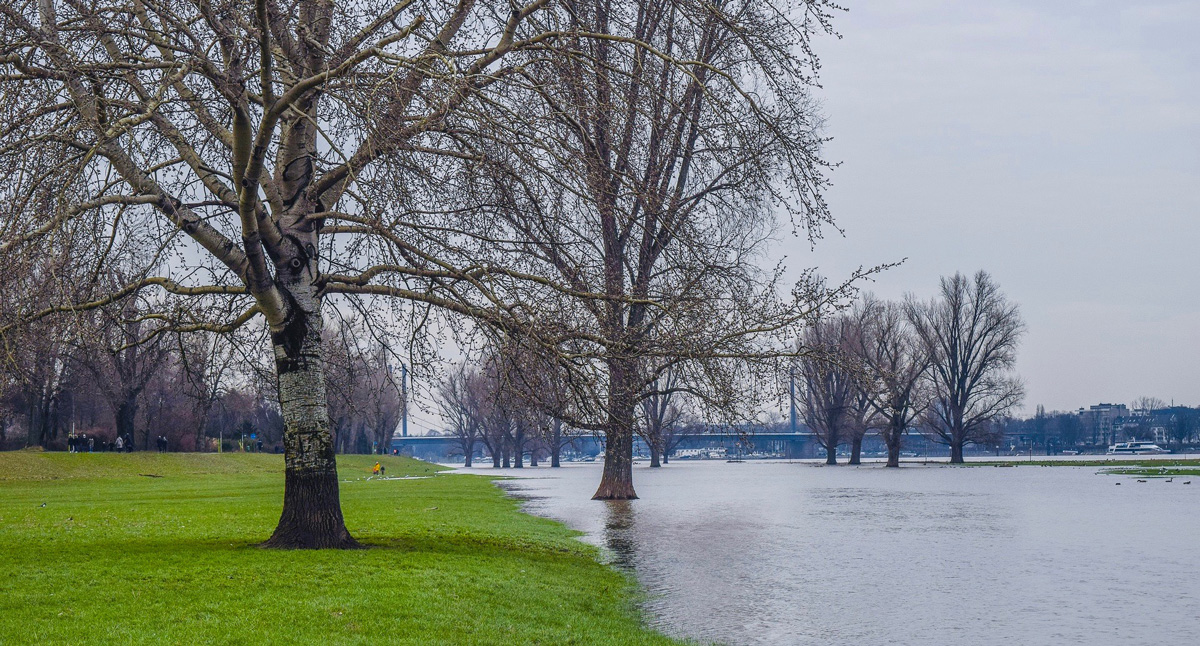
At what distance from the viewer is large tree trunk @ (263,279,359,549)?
1558 centimetres

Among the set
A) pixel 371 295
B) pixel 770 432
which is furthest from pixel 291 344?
pixel 770 432

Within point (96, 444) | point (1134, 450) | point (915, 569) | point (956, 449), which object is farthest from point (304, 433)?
point (1134, 450)

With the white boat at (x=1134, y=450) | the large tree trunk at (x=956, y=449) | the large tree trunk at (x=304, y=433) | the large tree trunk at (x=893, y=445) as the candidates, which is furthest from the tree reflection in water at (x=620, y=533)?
the white boat at (x=1134, y=450)

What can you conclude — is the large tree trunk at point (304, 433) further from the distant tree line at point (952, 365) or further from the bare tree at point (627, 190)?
the distant tree line at point (952, 365)

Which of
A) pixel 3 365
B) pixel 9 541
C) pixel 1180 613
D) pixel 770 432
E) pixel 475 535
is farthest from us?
pixel 770 432

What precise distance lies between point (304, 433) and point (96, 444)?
65.6 m

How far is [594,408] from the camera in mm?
16234

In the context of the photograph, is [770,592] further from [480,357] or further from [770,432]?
[770,432]

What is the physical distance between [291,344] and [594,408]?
4470mm

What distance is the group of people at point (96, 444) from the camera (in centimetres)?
6546

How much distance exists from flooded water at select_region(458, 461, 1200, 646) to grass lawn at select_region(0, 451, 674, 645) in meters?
1.29

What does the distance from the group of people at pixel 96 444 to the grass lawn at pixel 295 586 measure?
44389 millimetres

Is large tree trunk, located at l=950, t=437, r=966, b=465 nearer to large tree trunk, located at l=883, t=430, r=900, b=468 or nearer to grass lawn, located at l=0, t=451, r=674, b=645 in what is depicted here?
large tree trunk, located at l=883, t=430, r=900, b=468

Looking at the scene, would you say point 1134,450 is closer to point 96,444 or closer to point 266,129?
point 96,444
